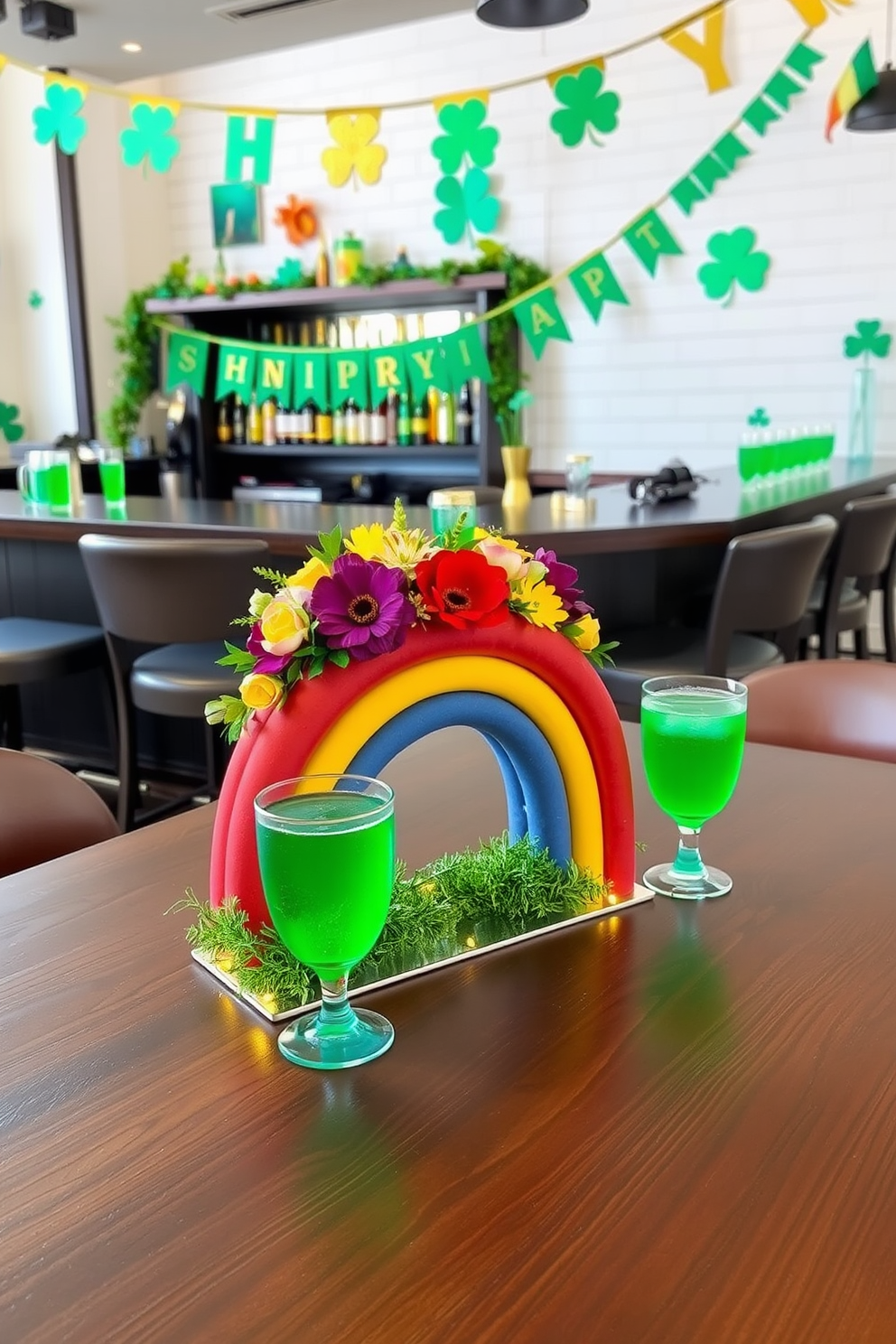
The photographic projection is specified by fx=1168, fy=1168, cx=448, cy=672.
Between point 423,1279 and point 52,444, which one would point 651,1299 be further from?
point 52,444

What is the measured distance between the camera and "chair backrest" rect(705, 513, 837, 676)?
2.37 metres

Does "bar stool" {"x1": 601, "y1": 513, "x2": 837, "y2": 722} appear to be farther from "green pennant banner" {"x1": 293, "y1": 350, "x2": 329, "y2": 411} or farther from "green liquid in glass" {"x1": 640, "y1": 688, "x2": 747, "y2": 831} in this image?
"green pennant banner" {"x1": 293, "y1": 350, "x2": 329, "y2": 411}

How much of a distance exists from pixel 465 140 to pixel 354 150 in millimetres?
1507

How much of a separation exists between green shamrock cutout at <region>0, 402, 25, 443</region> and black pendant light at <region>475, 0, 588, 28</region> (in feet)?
14.3

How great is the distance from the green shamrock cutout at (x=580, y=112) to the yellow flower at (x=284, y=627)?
423 cm

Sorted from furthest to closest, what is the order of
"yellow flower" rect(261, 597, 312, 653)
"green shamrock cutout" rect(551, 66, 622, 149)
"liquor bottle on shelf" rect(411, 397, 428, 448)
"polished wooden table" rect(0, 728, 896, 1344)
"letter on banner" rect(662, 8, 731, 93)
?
"liquor bottle on shelf" rect(411, 397, 428, 448)
"green shamrock cutout" rect(551, 66, 622, 149)
"letter on banner" rect(662, 8, 731, 93)
"yellow flower" rect(261, 597, 312, 653)
"polished wooden table" rect(0, 728, 896, 1344)

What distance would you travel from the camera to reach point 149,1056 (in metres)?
0.68

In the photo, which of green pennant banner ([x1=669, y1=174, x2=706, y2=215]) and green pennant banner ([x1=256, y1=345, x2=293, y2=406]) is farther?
green pennant banner ([x1=256, y1=345, x2=293, y2=406])

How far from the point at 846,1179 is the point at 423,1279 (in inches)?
8.4

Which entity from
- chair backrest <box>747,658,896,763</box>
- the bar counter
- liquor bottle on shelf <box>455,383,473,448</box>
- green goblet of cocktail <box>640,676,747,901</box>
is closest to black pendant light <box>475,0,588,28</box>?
the bar counter

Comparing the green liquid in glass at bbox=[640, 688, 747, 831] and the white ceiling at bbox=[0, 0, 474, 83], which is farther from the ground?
the white ceiling at bbox=[0, 0, 474, 83]

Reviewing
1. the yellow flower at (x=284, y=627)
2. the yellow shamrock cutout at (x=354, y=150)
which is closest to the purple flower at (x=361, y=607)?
the yellow flower at (x=284, y=627)

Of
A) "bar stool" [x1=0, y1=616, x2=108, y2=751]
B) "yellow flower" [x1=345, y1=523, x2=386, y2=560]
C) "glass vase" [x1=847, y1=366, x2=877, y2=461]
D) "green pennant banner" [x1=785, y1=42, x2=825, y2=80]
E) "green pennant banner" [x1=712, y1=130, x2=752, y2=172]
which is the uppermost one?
"green pennant banner" [x1=785, y1=42, x2=825, y2=80]

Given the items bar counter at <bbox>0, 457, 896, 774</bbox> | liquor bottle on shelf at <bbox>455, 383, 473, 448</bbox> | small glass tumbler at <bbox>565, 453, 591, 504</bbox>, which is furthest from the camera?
liquor bottle on shelf at <bbox>455, 383, 473, 448</bbox>
